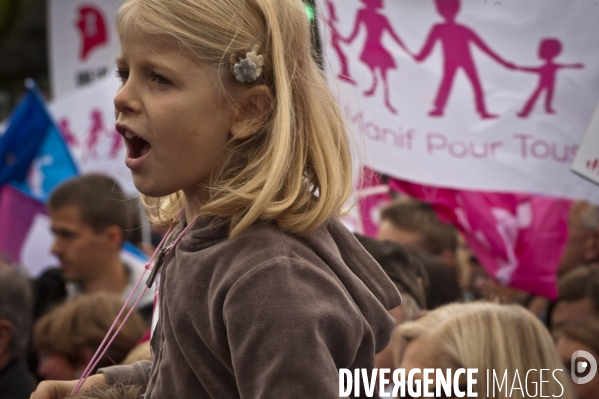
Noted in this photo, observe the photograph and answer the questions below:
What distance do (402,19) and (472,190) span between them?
0.94 m

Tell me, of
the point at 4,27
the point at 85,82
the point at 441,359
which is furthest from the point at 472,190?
the point at 4,27

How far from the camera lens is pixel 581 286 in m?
4.16

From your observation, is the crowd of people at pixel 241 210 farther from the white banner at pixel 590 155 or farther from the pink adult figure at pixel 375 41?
the pink adult figure at pixel 375 41

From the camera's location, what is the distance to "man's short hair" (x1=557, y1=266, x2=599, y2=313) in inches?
160

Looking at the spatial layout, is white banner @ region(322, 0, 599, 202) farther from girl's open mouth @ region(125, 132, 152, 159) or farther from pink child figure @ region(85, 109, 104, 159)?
pink child figure @ region(85, 109, 104, 159)

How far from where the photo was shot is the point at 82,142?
6.52m

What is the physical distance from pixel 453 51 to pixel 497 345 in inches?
73.6

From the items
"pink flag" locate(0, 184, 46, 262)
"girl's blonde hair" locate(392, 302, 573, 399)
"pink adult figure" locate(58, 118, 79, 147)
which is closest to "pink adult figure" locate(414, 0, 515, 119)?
"girl's blonde hair" locate(392, 302, 573, 399)

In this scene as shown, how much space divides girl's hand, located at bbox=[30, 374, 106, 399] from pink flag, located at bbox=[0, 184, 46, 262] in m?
4.20

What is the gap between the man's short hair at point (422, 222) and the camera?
16.8ft

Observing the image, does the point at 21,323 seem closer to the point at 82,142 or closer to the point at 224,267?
the point at 224,267

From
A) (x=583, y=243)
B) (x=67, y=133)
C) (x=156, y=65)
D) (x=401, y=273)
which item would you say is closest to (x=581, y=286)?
(x=583, y=243)

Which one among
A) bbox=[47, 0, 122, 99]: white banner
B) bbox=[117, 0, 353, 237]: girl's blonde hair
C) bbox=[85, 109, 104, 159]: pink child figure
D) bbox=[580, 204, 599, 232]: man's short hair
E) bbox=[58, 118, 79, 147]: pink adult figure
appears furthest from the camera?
bbox=[47, 0, 122, 99]: white banner

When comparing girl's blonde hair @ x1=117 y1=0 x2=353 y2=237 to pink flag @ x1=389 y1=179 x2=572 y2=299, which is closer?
girl's blonde hair @ x1=117 y1=0 x2=353 y2=237
